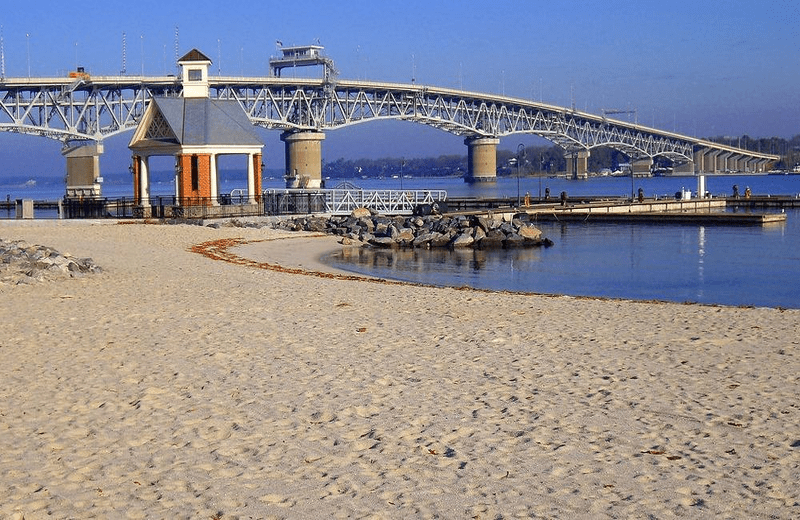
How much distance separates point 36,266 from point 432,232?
824 inches

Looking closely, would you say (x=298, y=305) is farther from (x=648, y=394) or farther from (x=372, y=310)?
(x=648, y=394)

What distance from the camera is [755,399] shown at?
7824 millimetres

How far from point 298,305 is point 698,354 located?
5947 mm

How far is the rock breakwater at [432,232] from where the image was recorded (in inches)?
1383

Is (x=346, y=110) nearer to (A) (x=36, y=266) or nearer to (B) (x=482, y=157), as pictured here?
(B) (x=482, y=157)

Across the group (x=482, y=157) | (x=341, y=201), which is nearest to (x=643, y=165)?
(x=482, y=157)

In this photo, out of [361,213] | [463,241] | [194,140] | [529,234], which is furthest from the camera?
[361,213]

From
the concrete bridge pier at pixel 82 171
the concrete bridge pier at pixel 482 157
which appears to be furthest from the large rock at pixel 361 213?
the concrete bridge pier at pixel 482 157

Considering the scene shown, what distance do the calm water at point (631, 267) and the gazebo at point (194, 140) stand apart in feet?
26.4

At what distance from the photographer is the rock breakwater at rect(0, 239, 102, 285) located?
1583cm

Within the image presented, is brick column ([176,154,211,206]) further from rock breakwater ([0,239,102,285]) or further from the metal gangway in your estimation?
rock breakwater ([0,239,102,285])

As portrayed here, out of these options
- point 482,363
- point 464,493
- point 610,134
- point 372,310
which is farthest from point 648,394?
point 610,134

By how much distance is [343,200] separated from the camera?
44.5 m

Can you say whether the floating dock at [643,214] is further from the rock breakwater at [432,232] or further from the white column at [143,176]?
the white column at [143,176]
